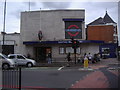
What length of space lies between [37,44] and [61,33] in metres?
3.74

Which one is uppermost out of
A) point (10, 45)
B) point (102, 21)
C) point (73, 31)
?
point (102, 21)

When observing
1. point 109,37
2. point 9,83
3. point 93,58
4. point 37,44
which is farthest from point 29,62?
point 109,37

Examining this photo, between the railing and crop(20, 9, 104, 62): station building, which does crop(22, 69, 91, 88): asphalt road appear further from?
crop(20, 9, 104, 62): station building

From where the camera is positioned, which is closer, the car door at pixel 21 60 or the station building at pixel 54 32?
the car door at pixel 21 60

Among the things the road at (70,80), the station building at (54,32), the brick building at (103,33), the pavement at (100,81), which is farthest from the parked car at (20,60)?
the brick building at (103,33)

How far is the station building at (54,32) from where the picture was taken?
30.5 metres

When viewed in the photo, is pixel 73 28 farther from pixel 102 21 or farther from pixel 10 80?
pixel 102 21

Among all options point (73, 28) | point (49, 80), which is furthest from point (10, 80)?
point (73, 28)

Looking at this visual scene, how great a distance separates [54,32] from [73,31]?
8.84ft

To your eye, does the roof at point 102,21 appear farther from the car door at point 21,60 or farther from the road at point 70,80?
the road at point 70,80

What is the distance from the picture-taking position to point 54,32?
30.8m

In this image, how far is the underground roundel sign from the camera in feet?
100

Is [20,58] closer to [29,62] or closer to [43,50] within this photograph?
[29,62]

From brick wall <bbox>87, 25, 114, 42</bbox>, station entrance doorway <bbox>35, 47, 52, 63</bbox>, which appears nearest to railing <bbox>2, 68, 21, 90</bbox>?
station entrance doorway <bbox>35, 47, 52, 63</bbox>
